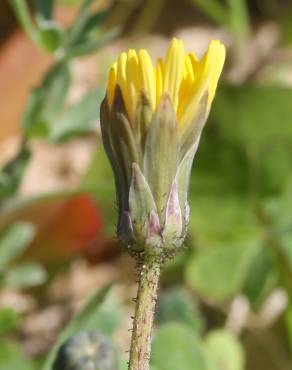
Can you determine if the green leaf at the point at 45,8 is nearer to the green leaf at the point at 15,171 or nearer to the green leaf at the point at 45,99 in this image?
the green leaf at the point at 45,99

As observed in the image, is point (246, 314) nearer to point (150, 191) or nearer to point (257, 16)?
point (257, 16)

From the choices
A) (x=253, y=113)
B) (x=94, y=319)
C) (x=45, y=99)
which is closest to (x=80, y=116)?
(x=45, y=99)

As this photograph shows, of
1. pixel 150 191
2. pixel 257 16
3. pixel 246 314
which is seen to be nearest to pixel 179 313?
pixel 246 314

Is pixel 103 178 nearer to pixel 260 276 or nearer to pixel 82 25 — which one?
pixel 260 276

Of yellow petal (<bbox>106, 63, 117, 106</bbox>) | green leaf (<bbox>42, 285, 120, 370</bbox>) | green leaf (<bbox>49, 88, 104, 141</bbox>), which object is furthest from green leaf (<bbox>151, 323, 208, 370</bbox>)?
yellow petal (<bbox>106, 63, 117, 106</bbox>)

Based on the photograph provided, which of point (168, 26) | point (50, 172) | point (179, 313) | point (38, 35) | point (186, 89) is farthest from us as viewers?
point (168, 26)

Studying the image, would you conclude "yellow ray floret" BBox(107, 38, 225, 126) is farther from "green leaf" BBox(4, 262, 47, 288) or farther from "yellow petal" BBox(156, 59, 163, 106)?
"green leaf" BBox(4, 262, 47, 288)
